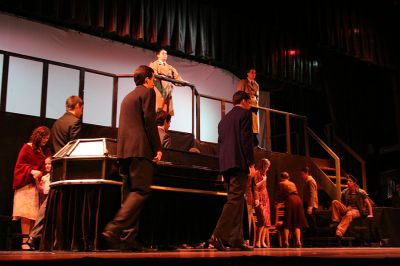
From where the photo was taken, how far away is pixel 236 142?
484 centimetres

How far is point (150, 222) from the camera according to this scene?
490 cm

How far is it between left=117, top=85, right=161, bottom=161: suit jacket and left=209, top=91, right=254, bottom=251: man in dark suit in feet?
2.64

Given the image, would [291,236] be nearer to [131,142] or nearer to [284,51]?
[284,51]

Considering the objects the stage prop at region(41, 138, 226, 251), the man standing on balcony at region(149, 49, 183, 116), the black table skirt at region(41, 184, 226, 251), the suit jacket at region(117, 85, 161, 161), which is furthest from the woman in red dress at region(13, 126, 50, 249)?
the man standing on balcony at region(149, 49, 183, 116)

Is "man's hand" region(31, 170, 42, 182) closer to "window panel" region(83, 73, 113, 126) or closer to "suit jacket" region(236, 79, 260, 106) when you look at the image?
"window panel" region(83, 73, 113, 126)

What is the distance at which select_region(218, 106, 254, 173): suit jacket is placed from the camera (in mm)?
4750

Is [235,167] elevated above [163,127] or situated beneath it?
situated beneath

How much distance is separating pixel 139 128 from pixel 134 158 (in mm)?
257

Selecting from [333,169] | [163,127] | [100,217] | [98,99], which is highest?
[98,99]

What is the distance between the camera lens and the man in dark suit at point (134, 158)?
4.11 meters

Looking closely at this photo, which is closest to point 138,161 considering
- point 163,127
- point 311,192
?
point 163,127

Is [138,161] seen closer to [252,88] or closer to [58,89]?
[58,89]

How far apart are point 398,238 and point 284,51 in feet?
16.1

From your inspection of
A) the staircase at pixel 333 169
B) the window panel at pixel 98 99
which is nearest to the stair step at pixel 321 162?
the staircase at pixel 333 169
